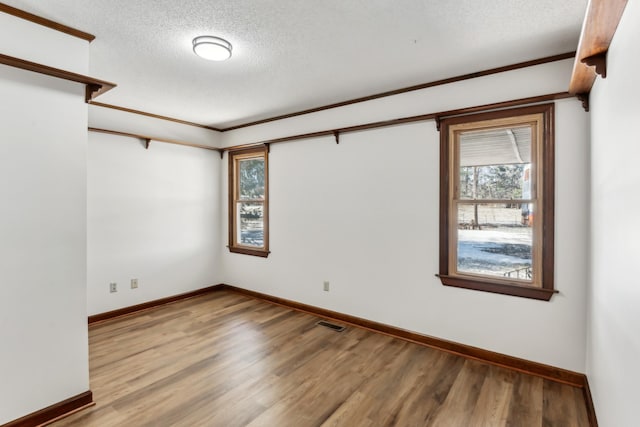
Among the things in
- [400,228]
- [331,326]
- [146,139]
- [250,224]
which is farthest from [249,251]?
[400,228]

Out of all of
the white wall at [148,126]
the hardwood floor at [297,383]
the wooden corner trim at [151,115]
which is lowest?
the hardwood floor at [297,383]

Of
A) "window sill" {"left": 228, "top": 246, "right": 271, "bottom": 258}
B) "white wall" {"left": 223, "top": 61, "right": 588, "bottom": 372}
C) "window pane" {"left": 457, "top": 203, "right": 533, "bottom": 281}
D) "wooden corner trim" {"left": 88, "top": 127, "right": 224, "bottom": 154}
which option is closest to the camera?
"white wall" {"left": 223, "top": 61, "right": 588, "bottom": 372}

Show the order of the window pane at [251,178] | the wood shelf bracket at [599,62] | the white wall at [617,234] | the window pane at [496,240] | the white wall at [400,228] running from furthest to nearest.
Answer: the window pane at [251,178] → the window pane at [496,240] → the white wall at [400,228] → the wood shelf bracket at [599,62] → the white wall at [617,234]

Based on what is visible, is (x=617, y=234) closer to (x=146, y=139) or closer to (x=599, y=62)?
(x=599, y=62)

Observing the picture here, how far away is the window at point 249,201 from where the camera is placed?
465cm

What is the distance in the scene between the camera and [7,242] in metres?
1.91

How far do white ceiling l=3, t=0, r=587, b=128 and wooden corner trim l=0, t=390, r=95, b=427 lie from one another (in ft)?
8.31

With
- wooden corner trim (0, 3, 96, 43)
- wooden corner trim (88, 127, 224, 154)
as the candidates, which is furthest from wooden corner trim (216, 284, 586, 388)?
wooden corner trim (0, 3, 96, 43)

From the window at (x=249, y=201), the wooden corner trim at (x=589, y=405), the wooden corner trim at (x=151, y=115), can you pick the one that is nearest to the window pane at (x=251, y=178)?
the window at (x=249, y=201)

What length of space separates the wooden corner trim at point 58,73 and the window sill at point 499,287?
3.20 m

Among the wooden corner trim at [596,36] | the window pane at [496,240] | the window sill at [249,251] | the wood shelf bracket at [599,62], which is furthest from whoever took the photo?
the window sill at [249,251]

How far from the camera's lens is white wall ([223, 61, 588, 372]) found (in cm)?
249

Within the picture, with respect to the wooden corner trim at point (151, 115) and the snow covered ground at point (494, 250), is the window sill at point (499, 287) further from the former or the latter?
the wooden corner trim at point (151, 115)

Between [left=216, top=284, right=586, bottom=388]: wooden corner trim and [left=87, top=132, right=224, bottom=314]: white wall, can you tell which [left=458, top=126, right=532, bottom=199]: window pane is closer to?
[left=216, top=284, right=586, bottom=388]: wooden corner trim
